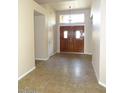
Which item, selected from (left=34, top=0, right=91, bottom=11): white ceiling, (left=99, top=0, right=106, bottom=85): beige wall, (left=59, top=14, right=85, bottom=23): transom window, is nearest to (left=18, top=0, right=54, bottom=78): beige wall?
(left=34, top=0, right=91, bottom=11): white ceiling

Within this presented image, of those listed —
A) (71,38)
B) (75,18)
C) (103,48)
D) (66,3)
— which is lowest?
(103,48)

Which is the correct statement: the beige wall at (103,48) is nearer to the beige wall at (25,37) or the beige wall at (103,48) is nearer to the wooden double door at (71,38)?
the beige wall at (25,37)

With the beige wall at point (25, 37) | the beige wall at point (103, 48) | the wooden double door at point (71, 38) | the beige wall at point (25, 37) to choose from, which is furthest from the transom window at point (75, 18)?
the beige wall at point (103, 48)

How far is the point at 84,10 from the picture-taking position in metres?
8.30

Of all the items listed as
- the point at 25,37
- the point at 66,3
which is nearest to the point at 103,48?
the point at 25,37

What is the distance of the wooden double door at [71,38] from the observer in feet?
28.3

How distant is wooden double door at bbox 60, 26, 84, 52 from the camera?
340 inches

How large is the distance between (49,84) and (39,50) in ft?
10.7

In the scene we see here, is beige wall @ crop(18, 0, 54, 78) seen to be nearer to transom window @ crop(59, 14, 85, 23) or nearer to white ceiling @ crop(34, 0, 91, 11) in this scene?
white ceiling @ crop(34, 0, 91, 11)

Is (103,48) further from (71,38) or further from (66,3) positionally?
(71,38)

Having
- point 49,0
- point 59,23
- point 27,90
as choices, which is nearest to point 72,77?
point 27,90

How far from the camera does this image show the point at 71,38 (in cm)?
885
